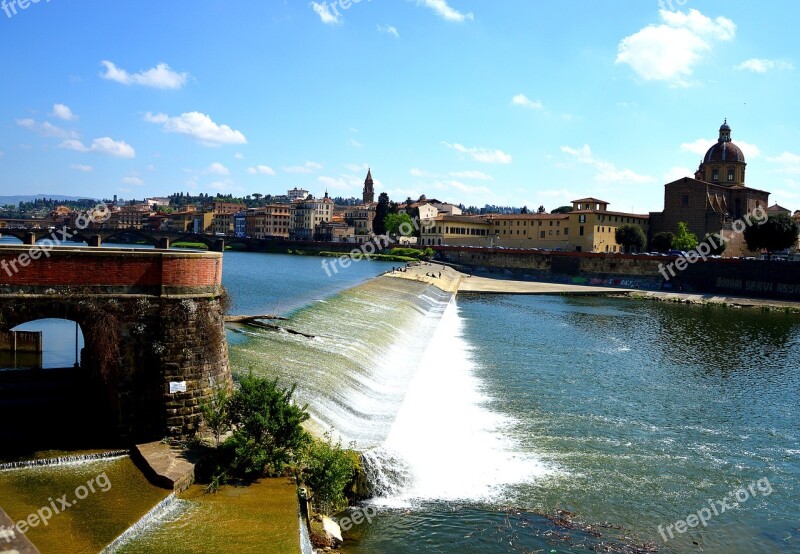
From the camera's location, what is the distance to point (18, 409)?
551 inches

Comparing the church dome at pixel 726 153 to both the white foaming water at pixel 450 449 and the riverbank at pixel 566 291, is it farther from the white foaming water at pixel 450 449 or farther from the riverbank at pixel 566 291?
the white foaming water at pixel 450 449

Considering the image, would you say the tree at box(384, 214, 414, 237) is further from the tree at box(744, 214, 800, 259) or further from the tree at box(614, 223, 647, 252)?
the tree at box(744, 214, 800, 259)

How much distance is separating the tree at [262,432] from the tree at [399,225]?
4433 inches

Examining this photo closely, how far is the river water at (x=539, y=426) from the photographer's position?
14445 mm

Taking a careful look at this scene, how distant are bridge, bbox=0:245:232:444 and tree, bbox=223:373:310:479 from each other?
1030 millimetres

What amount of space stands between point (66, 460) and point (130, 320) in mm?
2849

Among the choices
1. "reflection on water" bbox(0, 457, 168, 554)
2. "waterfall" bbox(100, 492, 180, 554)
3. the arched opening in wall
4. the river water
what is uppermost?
the arched opening in wall

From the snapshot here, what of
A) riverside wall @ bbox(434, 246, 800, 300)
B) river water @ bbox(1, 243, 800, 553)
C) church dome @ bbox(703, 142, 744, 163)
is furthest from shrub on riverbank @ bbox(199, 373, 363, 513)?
church dome @ bbox(703, 142, 744, 163)

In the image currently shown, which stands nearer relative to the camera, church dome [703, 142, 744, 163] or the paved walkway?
the paved walkway

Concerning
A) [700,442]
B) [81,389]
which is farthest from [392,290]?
[81,389]

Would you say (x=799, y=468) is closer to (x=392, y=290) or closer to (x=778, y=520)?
(x=778, y=520)

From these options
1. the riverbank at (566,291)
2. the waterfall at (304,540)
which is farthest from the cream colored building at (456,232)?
the waterfall at (304,540)

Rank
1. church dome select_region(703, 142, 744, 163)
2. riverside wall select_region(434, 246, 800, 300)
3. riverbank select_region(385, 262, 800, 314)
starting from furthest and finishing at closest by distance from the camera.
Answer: church dome select_region(703, 142, 744, 163)
riverside wall select_region(434, 246, 800, 300)
riverbank select_region(385, 262, 800, 314)

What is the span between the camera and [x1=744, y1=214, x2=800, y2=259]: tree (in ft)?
250
